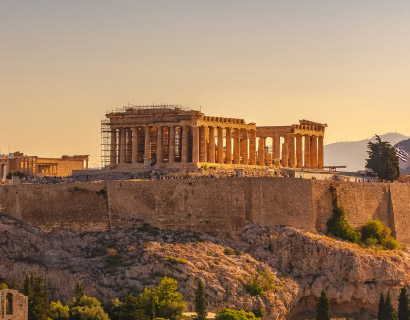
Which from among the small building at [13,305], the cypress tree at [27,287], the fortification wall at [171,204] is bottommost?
the small building at [13,305]

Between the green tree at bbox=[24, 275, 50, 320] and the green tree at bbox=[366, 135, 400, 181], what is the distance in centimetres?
3985

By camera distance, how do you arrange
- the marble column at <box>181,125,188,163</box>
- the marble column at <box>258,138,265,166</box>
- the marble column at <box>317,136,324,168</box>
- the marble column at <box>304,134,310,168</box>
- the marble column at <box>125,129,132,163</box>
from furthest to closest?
the marble column at <box>317,136,324,168</box> < the marble column at <box>304,134,310,168</box> < the marble column at <box>258,138,265,166</box> < the marble column at <box>125,129,132,163</box> < the marble column at <box>181,125,188,163</box>

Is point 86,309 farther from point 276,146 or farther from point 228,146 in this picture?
point 276,146

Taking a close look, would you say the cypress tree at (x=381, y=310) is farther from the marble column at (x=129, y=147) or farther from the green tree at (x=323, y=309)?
the marble column at (x=129, y=147)

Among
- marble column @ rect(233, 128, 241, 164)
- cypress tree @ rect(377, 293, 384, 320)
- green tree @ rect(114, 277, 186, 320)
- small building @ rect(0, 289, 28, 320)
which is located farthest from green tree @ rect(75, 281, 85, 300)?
marble column @ rect(233, 128, 241, 164)

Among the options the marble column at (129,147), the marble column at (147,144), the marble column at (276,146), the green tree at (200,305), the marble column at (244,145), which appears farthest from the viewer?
the marble column at (276,146)

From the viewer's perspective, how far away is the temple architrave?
103 metres

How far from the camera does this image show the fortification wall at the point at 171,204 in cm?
7812

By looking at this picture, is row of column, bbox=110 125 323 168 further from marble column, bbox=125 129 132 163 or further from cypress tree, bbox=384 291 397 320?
cypress tree, bbox=384 291 397 320

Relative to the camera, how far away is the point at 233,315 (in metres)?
69.9

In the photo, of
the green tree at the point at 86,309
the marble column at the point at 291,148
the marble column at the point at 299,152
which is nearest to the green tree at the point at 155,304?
the green tree at the point at 86,309

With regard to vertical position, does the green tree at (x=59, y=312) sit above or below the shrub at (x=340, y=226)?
below

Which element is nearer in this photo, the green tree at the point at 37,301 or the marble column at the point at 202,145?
the green tree at the point at 37,301

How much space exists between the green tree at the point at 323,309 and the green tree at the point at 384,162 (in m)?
26.5
